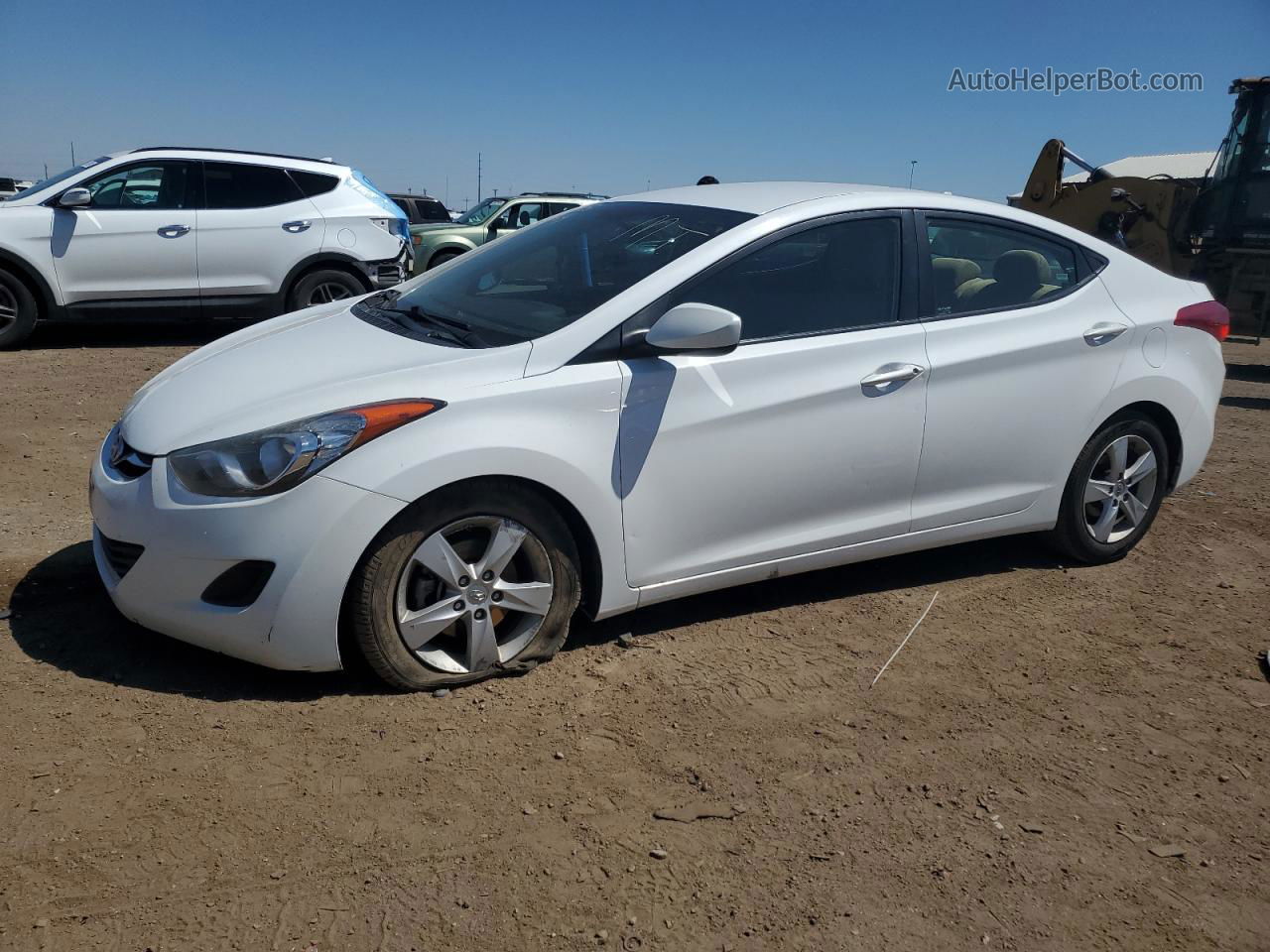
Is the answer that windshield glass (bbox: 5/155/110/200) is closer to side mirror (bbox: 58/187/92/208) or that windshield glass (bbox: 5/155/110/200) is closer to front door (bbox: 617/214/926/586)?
side mirror (bbox: 58/187/92/208)

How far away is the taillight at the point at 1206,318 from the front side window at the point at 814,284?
157cm

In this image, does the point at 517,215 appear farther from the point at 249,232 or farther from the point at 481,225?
the point at 249,232

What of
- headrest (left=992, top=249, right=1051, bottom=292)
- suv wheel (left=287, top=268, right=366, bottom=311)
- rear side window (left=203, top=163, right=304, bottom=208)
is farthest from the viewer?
suv wheel (left=287, top=268, right=366, bottom=311)

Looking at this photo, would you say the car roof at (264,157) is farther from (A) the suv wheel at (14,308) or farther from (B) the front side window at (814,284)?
(B) the front side window at (814,284)

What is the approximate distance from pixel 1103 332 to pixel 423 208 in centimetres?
2274

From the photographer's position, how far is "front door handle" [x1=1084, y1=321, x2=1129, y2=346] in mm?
4559

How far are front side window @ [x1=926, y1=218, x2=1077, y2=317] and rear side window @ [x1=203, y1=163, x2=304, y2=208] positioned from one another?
756 cm

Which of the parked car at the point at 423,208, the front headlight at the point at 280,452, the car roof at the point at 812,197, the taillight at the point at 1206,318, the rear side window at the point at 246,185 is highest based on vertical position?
the car roof at the point at 812,197

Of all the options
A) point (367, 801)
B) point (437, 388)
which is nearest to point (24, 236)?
point (437, 388)

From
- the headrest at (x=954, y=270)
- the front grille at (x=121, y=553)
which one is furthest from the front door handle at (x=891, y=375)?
the front grille at (x=121, y=553)

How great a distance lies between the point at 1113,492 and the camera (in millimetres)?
4832

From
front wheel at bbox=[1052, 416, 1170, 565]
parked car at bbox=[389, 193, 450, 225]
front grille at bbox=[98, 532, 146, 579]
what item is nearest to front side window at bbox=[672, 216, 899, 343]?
front wheel at bbox=[1052, 416, 1170, 565]

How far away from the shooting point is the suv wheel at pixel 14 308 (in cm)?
923

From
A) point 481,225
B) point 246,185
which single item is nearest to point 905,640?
point 246,185
